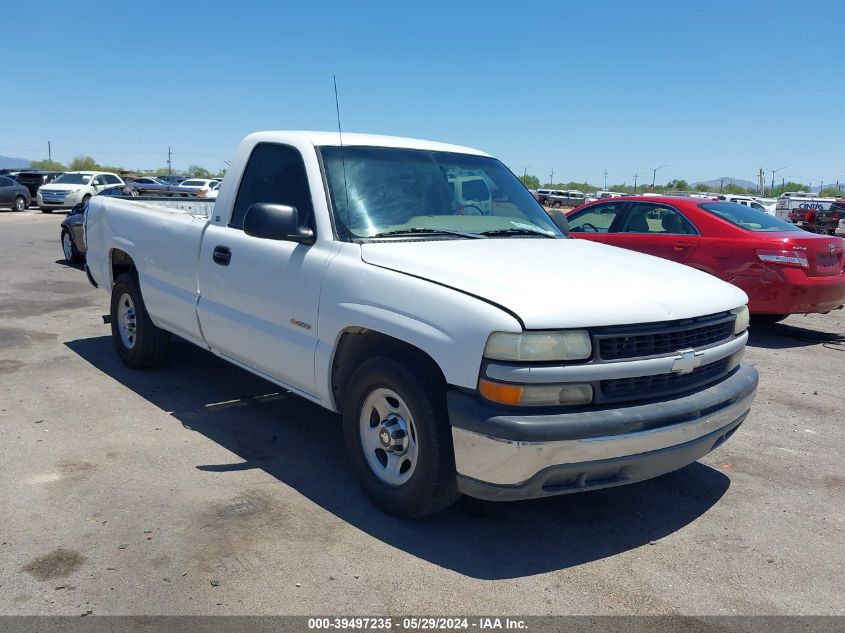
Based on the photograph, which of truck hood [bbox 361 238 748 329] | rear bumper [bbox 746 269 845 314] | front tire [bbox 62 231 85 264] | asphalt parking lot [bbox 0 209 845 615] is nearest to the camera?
asphalt parking lot [bbox 0 209 845 615]

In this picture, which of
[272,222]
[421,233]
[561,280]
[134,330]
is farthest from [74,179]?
[561,280]

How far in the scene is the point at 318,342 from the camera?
13.9ft

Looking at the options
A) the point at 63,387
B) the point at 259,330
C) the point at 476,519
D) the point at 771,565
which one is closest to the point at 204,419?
the point at 259,330

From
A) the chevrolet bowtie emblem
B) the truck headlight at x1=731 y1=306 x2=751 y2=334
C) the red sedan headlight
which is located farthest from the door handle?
the red sedan headlight

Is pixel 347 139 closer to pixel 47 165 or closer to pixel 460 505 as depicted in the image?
pixel 460 505

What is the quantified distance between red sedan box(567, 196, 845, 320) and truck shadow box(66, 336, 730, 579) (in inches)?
172

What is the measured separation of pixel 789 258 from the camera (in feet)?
27.7

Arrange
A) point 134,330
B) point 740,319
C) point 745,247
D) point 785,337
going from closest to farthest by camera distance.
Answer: point 740,319
point 134,330
point 745,247
point 785,337

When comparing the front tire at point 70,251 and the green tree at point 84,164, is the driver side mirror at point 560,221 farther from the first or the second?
the green tree at point 84,164

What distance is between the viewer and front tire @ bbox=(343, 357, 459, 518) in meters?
3.59

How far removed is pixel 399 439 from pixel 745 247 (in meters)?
6.24

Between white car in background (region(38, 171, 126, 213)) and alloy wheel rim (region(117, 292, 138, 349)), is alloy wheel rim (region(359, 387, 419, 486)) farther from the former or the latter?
white car in background (region(38, 171, 126, 213))

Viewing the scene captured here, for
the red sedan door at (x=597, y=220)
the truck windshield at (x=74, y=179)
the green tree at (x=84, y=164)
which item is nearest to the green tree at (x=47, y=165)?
the green tree at (x=84, y=164)

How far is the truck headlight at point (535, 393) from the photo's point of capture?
10.9ft
